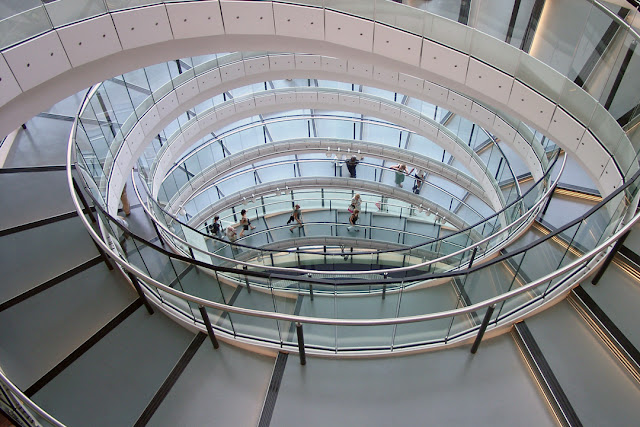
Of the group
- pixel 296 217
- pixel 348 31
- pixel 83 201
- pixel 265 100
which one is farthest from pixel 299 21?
A: pixel 296 217

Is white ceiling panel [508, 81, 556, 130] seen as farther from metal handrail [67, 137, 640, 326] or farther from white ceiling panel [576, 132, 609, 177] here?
metal handrail [67, 137, 640, 326]

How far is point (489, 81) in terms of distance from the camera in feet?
24.1

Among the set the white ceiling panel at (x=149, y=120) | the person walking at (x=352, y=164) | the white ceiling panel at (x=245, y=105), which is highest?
the person walking at (x=352, y=164)

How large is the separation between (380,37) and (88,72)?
499 cm

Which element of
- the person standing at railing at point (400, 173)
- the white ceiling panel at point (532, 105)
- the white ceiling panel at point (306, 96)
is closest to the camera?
the white ceiling panel at point (532, 105)

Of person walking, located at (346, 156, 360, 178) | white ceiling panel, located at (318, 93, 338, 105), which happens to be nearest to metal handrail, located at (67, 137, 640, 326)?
white ceiling panel, located at (318, 93, 338, 105)

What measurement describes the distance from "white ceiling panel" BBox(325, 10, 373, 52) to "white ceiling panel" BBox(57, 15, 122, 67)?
3.58m

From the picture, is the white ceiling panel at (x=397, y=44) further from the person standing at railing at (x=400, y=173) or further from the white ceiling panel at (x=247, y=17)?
the person standing at railing at (x=400, y=173)

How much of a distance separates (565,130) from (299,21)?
504 cm

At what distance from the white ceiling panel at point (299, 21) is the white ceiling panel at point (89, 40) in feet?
8.99

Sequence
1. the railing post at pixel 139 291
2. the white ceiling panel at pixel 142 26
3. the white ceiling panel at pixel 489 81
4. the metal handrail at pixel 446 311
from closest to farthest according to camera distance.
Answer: the metal handrail at pixel 446 311 → the railing post at pixel 139 291 → the white ceiling panel at pixel 142 26 → the white ceiling panel at pixel 489 81

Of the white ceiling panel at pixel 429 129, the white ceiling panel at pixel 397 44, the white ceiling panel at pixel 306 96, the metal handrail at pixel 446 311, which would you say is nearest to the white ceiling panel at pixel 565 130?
the metal handrail at pixel 446 311

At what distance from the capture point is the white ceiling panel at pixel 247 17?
283 inches

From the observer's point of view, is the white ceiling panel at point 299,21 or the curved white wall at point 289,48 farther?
the white ceiling panel at point 299,21
